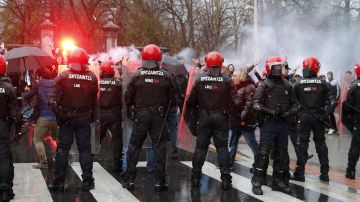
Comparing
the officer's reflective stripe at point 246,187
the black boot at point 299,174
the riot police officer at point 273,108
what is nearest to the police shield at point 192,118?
the riot police officer at point 273,108

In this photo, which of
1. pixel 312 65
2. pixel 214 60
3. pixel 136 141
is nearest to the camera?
pixel 136 141

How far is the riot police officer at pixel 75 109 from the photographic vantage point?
805cm

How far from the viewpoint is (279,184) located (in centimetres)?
852

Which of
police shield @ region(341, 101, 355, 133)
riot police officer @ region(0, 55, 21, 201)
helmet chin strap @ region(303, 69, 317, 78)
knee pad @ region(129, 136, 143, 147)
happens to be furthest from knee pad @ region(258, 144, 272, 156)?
riot police officer @ region(0, 55, 21, 201)

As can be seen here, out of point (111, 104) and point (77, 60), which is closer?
point (77, 60)

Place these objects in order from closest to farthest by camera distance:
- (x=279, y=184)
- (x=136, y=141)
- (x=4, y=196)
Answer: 1. (x=4, y=196)
2. (x=136, y=141)
3. (x=279, y=184)

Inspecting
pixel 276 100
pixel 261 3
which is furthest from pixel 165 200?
→ pixel 261 3

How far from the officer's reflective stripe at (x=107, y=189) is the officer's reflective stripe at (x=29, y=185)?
69cm

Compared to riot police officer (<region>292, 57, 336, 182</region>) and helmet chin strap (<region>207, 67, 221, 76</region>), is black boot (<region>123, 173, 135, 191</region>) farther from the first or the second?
riot police officer (<region>292, 57, 336, 182</region>)

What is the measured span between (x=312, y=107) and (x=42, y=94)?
4602mm

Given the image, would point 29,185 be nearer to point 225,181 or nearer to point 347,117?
point 225,181

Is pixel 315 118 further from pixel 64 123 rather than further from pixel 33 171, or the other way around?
pixel 33 171

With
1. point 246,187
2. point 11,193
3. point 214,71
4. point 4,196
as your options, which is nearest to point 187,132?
point 246,187

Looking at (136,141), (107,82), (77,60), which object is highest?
(77,60)
